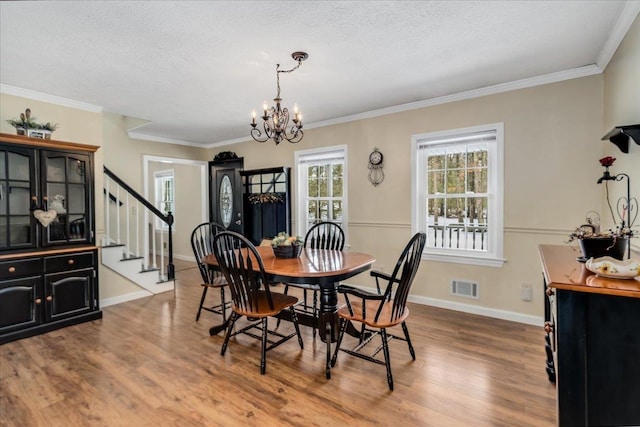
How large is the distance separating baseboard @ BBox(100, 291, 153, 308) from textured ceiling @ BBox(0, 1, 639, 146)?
7.71 feet

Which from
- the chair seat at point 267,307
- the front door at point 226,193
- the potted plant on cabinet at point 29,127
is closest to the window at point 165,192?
the front door at point 226,193

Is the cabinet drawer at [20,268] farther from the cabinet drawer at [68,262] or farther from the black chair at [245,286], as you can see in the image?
the black chair at [245,286]

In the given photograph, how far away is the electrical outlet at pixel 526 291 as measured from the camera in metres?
3.35

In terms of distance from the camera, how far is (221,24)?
2215 millimetres

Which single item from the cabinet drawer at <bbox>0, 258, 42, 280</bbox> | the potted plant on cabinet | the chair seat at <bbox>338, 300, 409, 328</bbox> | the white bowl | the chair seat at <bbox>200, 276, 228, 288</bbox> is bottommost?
the chair seat at <bbox>338, 300, 409, 328</bbox>

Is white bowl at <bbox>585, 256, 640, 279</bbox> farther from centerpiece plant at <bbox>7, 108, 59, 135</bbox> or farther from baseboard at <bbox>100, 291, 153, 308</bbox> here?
baseboard at <bbox>100, 291, 153, 308</bbox>

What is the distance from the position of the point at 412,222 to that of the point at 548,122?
172 centimetres

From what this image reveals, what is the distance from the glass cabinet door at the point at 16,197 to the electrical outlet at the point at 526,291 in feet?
16.3

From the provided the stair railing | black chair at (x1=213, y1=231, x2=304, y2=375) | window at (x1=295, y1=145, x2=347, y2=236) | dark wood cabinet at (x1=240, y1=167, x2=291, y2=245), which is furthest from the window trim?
black chair at (x1=213, y1=231, x2=304, y2=375)

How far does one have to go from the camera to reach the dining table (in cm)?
232

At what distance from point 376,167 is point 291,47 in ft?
7.07

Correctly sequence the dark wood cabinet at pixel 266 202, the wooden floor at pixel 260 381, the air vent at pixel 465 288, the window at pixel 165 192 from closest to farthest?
1. the wooden floor at pixel 260 381
2. the air vent at pixel 465 288
3. the dark wood cabinet at pixel 266 202
4. the window at pixel 165 192

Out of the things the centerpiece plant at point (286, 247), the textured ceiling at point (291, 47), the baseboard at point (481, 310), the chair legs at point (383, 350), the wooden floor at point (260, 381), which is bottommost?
the wooden floor at point (260, 381)

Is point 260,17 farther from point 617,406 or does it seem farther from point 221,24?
point 617,406
